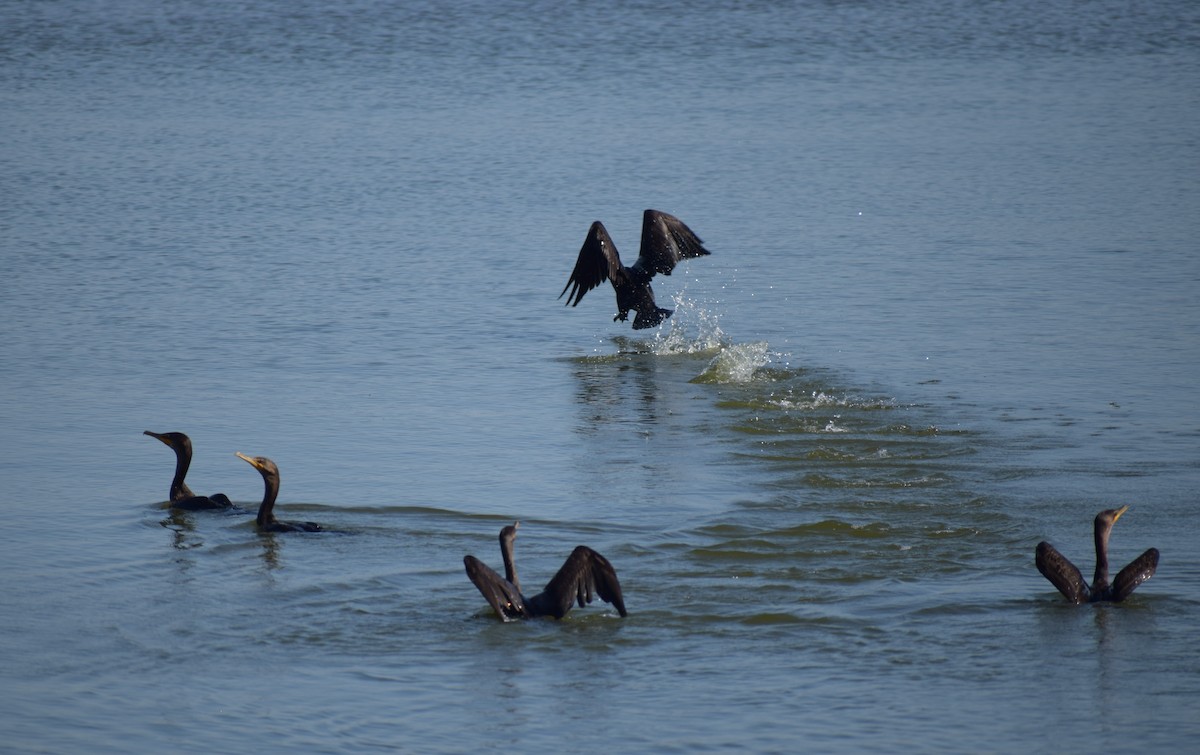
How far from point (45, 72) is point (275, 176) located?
30.9 ft

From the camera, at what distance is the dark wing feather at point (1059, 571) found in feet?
23.1

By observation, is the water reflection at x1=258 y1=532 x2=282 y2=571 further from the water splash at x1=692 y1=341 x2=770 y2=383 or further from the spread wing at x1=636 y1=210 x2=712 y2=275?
the spread wing at x1=636 y1=210 x2=712 y2=275

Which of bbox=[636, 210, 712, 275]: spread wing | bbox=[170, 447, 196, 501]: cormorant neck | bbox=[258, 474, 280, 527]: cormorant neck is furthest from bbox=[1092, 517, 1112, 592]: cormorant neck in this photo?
bbox=[636, 210, 712, 275]: spread wing

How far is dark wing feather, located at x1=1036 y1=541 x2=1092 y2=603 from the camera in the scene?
705 cm

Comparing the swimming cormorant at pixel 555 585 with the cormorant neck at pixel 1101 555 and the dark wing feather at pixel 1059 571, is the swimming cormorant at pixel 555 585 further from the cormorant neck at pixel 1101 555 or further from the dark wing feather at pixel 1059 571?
the cormorant neck at pixel 1101 555

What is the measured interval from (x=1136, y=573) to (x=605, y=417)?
4.52 metres

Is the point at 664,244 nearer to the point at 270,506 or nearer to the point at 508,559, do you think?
the point at 270,506

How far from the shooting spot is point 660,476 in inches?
373

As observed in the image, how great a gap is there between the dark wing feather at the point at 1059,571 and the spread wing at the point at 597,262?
21.1ft

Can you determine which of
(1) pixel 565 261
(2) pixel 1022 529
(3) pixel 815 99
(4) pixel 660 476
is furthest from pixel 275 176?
(2) pixel 1022 529

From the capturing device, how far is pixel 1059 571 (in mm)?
7078

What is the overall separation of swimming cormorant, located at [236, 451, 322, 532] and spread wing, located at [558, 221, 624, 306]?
497cm

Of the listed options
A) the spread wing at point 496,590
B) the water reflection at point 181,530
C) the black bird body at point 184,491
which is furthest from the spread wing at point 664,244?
the spread wing at point 496,590

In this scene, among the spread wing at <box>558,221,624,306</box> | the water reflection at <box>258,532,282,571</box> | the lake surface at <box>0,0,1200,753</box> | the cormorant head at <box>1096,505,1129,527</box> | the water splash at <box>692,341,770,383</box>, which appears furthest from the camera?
the spread wing at <box>558,221,624,306</box>
